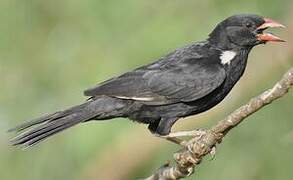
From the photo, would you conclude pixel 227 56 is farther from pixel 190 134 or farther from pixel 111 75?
pixel 111 75

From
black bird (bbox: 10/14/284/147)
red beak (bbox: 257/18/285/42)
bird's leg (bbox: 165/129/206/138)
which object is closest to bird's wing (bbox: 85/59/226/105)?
black bird (bbox: 10/14/284/147)

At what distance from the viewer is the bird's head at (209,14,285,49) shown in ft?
22.9

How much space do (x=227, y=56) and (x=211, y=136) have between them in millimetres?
1173

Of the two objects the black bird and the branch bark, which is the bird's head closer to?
the black bird

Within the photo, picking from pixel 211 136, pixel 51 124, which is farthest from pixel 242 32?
pixel 51 124

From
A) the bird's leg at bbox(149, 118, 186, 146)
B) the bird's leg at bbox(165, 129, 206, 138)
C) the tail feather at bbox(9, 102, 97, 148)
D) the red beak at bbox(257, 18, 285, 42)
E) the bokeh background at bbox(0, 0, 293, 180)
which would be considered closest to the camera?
the bird's leg at bbox(165, 129, 206, 138)

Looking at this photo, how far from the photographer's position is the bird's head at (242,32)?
6.98 meters

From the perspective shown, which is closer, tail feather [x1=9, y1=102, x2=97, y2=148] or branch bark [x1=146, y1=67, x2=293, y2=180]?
branch bark [x1=146, y1=67, x2=293, y2=180]

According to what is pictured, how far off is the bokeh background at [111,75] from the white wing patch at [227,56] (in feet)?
3.48

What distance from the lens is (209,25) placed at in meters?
8.73

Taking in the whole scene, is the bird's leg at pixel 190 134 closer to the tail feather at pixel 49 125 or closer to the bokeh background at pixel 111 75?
the tail feather at pixel 49 125

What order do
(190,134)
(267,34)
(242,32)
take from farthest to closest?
(242,32) → (267,34) → (190,134)

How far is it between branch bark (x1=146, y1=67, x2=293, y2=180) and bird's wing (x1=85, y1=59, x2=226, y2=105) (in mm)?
465

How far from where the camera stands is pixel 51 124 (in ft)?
22.1
